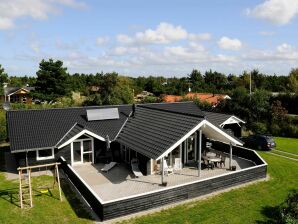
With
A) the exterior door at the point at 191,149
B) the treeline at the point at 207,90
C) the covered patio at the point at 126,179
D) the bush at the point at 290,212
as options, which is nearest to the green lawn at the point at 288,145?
the treeline at the point at 207,90

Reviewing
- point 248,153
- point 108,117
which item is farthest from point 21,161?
point 248,153

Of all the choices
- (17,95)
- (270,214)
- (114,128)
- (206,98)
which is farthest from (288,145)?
(17,95)

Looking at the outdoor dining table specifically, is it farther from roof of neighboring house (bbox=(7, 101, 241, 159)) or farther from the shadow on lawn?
the shadow on lawn

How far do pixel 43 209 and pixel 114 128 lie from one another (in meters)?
9.74

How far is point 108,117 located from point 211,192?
11132mm

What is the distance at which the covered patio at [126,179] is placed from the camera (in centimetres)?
1645

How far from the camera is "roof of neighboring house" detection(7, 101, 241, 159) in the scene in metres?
18.2

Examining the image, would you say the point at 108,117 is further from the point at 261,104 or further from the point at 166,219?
the point at 261,104

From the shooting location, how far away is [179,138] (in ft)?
56.9

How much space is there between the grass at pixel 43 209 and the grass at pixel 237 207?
285cm

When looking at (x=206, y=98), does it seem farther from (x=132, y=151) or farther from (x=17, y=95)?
(x=17, y=95)

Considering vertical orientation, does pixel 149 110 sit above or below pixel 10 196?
above

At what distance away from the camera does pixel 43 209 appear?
14.7 m

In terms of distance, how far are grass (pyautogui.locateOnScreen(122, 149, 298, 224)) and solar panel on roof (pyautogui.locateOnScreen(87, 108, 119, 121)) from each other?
450 inches
